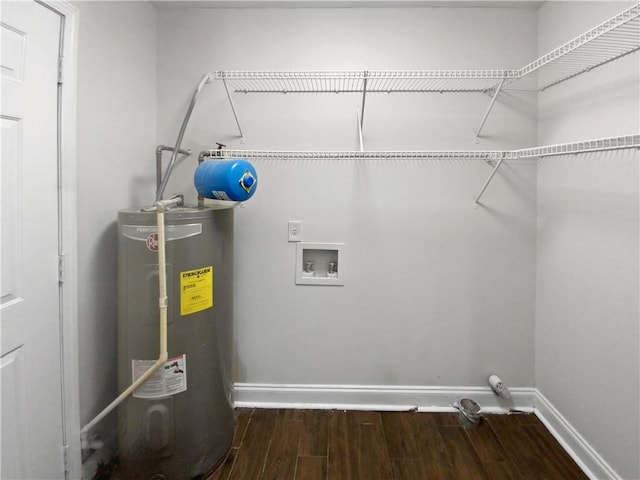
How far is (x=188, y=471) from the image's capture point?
1.36 metres

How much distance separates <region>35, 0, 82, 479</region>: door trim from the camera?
4.07 feet

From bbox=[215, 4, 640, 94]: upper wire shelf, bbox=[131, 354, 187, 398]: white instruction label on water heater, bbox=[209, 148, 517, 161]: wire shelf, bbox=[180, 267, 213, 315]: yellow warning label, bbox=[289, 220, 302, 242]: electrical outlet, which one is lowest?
bbox=[131, 354, 187, 398]: white instruction label on water heater

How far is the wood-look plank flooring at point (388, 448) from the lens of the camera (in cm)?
144

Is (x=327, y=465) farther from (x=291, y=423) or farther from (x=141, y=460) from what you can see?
(x=141, y=460)

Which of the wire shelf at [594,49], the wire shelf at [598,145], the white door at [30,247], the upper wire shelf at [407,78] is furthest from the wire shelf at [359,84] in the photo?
the white door at [30,247]

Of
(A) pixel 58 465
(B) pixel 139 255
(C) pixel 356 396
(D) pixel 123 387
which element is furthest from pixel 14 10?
(C) pixel 356 396

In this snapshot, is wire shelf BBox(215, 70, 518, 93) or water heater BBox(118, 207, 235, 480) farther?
wire shelf BBox(215, 70, 518, 93)

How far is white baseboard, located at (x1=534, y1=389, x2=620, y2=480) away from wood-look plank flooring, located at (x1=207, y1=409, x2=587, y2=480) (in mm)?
36

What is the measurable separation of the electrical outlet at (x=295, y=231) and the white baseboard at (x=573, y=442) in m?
1.69

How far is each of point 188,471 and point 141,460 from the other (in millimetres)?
203

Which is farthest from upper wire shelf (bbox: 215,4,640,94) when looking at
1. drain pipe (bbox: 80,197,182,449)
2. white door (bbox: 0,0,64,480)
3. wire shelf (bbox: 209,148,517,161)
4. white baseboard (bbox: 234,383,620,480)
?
white baseboard (bbox: 234,383,620,480)

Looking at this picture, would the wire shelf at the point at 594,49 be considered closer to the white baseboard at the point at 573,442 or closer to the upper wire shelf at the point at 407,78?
the upper wire shelf at the point at 407,78

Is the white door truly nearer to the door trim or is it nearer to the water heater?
the door trim

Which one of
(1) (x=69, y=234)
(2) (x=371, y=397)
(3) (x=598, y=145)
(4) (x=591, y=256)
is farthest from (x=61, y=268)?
(4) (x=591, y=256)
